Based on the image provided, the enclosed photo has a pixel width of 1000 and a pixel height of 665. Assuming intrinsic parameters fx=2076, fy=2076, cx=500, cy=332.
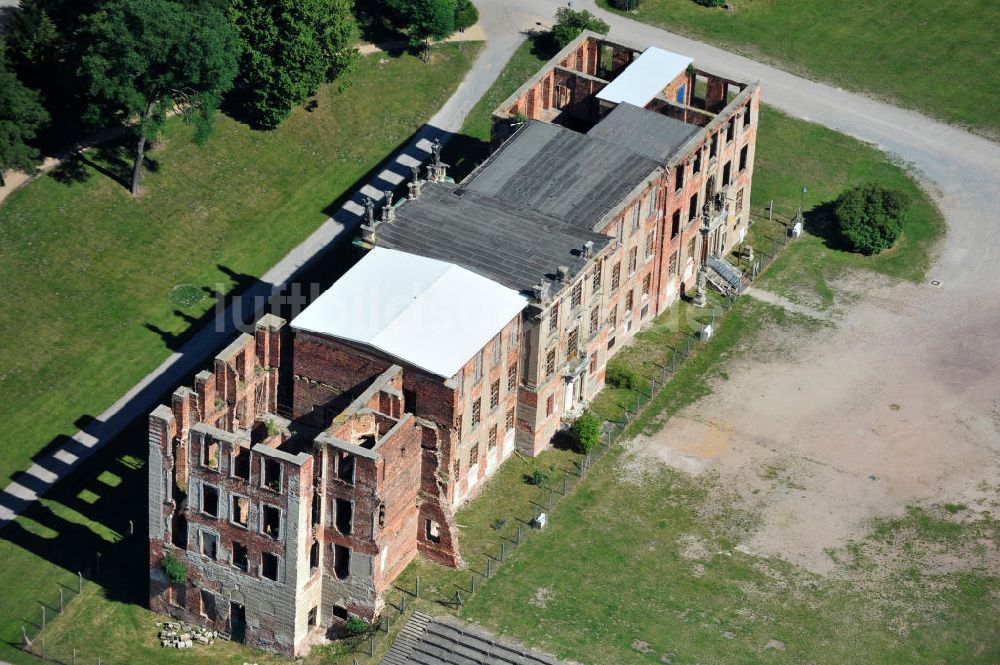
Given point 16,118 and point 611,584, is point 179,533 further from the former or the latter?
point 16,118

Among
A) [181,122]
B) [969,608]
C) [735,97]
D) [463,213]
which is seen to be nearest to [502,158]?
[463,213]

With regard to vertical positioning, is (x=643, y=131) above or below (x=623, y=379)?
→ above

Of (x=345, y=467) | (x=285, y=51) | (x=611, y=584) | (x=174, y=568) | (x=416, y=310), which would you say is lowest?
(x=611, y=584)

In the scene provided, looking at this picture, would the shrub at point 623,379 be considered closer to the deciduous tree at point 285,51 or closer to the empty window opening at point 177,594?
the empty window opening at point 177,594

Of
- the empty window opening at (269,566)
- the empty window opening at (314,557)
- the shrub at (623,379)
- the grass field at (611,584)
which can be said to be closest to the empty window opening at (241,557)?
the empty window opening at (269,566)

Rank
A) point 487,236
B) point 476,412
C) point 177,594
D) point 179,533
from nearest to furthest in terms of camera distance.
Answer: point 179,533 < point 177,594 < point 476,412 < point 487,236

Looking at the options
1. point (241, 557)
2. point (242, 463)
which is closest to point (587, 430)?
point (241, 557)
